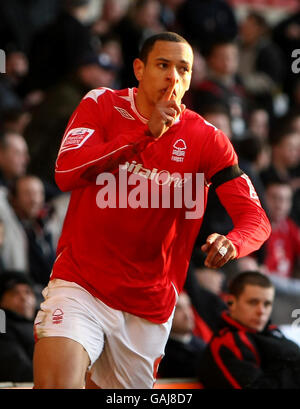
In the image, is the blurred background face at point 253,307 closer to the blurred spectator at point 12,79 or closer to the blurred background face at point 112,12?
the blurred spectator at point 12,79

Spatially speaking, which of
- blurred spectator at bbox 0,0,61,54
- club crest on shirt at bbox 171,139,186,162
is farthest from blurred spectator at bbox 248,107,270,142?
club crest on shirt at bbox 171,139,186,162

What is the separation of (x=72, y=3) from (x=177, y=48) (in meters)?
5.65

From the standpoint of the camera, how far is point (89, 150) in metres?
4.02

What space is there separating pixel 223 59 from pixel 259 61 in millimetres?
1959

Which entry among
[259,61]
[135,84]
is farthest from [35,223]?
[259,61]

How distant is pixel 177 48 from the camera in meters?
4.26

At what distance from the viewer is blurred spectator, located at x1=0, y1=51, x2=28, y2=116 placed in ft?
29.8

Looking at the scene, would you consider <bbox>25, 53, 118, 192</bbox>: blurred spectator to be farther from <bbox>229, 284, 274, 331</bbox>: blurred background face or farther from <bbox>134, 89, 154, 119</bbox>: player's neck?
<bbox>134, 89, 154, 119</bbox>: player's neck

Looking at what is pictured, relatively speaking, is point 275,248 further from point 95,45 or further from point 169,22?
point 169,22

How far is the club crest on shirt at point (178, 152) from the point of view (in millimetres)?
4305

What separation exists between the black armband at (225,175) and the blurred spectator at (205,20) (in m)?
6.88

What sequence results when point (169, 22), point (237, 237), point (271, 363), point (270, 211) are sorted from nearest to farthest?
1. point (237, 237)
2. point (271, 363)
3. point (270, 211)
4. point (169, 22)

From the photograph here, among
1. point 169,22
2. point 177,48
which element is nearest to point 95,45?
point 169,22

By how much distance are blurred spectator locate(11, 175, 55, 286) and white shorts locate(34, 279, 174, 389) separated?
300cm
